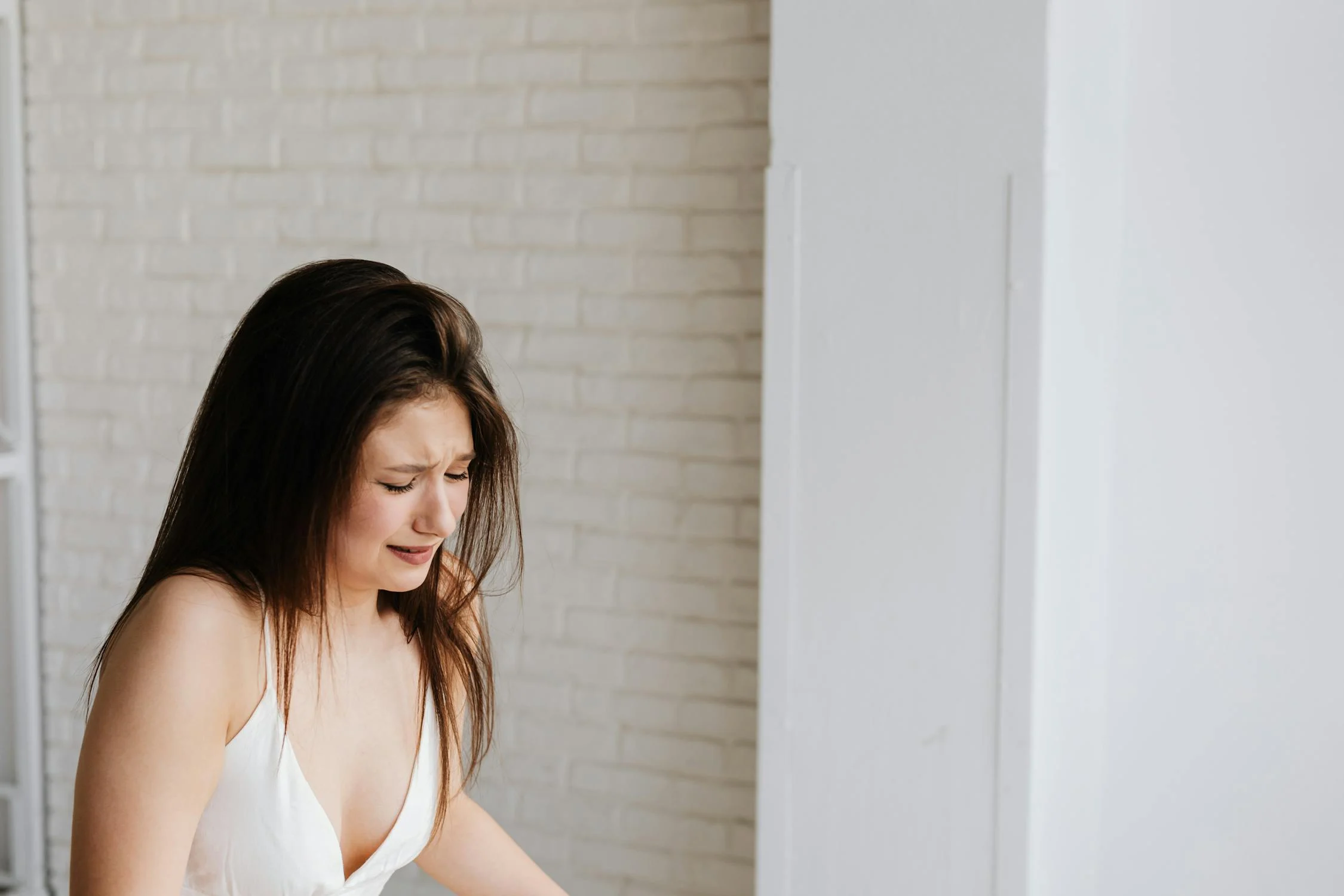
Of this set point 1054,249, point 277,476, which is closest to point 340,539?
point 277,476

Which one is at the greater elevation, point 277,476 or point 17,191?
point 17,191

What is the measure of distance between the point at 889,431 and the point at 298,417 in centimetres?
128

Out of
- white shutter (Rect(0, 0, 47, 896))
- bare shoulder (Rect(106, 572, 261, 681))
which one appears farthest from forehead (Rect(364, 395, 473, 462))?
white shutter (Rect(0, 0, 47, 896))

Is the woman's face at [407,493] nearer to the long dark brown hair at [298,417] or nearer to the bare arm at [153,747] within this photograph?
the long dark brown hair at [298,417]

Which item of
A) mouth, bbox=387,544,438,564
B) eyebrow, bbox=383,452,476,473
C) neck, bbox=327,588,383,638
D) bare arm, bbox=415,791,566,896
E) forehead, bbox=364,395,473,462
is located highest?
forehead, bbox=364,395,473,462

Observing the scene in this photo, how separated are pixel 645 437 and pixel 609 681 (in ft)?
1.89

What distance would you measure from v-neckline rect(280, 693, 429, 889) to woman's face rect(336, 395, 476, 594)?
8.6 inches

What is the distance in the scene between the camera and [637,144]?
285cm

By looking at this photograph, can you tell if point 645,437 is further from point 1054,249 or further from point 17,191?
point 17,191

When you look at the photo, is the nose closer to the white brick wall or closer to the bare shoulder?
the bare shoulder

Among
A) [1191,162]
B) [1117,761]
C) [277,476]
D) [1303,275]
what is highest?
[1191,162]

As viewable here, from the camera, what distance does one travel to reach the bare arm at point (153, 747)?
1413mm

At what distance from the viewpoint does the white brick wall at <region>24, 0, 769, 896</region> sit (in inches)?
111

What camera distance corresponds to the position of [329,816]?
1695mm
